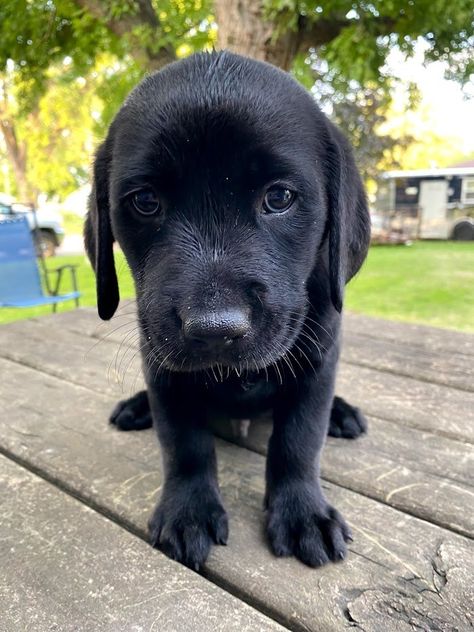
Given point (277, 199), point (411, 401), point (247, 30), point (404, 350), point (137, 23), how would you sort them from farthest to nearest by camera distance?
1. point (137, 23)
2. point (247, 30)
3. point (404, 350)
4. point (411, 401)
5. point (277, 199)

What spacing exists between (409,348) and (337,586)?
78.8 inches

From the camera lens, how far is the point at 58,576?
127 centimetres

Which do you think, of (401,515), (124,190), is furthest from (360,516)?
(124,190)

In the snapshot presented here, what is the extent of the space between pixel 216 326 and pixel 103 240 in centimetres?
72

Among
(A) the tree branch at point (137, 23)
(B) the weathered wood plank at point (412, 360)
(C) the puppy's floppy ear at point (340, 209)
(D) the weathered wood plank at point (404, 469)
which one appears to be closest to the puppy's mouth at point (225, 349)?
(C) the puppy's floppy ear at point (340, 209)

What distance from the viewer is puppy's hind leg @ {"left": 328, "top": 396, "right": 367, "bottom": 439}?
6.57 ft

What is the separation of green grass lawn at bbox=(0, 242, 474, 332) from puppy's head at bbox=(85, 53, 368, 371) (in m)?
3.24

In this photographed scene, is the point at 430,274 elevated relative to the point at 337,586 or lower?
lower

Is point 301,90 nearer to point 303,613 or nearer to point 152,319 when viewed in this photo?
point 152,319

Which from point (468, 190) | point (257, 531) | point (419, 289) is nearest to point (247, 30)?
point (257, 531)

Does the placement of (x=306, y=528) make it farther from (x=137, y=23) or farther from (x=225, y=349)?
(x=137, y=23)

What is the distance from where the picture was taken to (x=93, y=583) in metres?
1.24

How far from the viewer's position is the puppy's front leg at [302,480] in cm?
135

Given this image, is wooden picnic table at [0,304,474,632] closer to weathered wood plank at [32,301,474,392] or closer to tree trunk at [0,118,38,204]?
weathered wood plank at [32,301,474,392]
